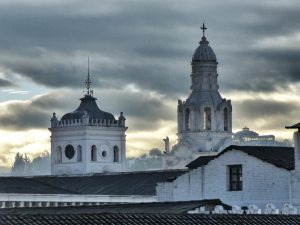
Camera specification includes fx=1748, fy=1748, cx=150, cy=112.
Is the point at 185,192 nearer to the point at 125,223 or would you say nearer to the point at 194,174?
the point at 194,174

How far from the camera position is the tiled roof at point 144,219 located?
57.9 m

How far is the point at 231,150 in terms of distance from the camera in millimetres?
102875

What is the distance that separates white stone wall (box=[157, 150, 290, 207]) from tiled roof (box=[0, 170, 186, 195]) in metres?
56.2

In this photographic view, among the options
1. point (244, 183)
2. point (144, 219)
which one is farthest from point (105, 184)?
point (144, 219)

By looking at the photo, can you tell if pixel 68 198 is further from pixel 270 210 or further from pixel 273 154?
pixel 270 210

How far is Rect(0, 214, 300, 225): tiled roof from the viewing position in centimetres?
5794

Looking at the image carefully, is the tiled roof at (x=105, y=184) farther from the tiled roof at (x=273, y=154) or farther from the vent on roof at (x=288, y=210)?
the vent on roof at (x=288, y=210)

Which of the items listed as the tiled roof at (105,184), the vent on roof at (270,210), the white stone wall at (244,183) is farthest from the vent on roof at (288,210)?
the tiled roof at (105,184)

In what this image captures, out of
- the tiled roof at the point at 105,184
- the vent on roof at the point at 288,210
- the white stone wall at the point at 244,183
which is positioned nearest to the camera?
the vent on roof at the point at 288,210

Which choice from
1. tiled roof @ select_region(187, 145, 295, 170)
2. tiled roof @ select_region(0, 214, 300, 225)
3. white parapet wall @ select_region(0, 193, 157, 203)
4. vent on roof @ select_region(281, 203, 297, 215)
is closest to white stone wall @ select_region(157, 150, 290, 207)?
tiled roof @ select_region(187, 145, 295, 170)

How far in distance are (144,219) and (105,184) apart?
12971 cm

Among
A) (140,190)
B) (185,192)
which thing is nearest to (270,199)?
(185,192)

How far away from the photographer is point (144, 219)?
61.1 meters

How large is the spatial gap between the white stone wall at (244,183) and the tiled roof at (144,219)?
32313mm
